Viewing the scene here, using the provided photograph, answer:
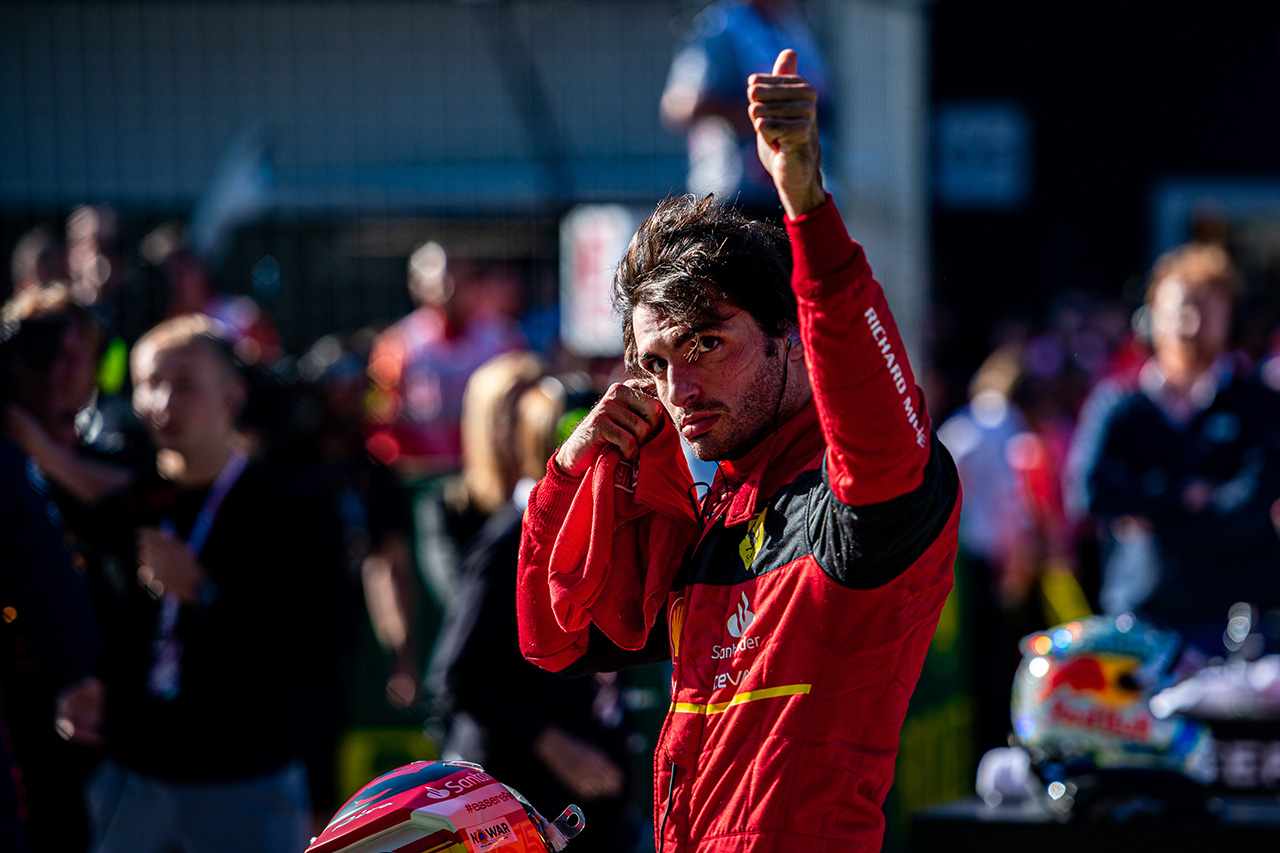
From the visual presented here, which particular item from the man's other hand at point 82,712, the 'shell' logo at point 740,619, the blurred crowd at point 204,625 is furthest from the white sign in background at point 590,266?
the 'shell' logo at point 740,619

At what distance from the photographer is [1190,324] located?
5168 mm

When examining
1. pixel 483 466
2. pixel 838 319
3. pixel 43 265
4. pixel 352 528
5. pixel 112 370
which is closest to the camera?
pixel 838 319

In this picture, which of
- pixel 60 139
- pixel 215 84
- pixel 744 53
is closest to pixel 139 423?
pixel 744 53

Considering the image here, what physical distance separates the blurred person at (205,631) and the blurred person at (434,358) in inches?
116

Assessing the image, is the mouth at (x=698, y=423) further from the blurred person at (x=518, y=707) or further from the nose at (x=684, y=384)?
the blurred person at (x=518, y=707)

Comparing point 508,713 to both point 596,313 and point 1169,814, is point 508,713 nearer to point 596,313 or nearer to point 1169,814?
point 1169,814

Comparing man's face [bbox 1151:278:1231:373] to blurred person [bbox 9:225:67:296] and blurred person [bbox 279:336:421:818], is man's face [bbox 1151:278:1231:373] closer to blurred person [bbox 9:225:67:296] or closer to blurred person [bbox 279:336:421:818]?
blurred person [bbox 279:336:421:818]

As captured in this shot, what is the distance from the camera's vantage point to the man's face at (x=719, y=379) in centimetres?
204

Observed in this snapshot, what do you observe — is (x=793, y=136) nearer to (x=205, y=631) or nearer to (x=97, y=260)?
(x=205, y=631)

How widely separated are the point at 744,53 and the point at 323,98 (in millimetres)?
6594

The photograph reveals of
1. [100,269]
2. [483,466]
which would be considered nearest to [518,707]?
[483,466]

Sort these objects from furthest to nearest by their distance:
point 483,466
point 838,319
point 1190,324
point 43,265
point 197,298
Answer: point 197,298 < point 43,265 < point 1190,324 < point 483,466 < point 838,319

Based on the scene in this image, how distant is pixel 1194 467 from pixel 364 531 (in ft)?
10.4

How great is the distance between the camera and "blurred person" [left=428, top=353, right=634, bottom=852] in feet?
12.3
